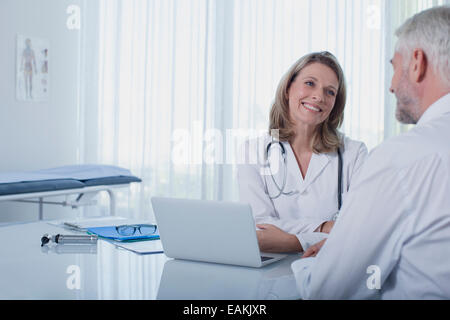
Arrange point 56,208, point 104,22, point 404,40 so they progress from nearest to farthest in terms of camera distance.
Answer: point 404,40
point 56,208
point 104,22

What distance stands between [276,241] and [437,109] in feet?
1.63

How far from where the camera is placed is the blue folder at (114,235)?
4.87 feet

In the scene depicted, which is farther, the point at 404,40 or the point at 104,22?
the point at 104,22

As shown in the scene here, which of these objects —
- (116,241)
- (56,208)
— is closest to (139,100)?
(56,208)

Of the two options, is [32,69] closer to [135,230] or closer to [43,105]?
[43,105]

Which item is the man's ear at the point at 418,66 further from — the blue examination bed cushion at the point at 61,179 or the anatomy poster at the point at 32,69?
the anatomy poster at the point at 32,69

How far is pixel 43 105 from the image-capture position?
3.71 meters

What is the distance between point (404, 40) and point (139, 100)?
3289 mm

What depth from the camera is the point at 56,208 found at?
3.83 meters

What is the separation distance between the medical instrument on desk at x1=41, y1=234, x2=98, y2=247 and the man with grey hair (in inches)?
27.3

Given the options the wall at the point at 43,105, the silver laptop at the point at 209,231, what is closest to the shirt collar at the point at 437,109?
the silver laptop at the point at 209,231

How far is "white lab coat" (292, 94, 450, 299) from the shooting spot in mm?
907

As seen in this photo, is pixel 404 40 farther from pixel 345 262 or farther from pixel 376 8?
pixel 376 8
